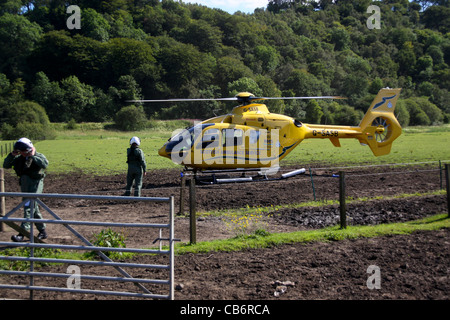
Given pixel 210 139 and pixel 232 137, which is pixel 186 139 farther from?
pixel 232 137

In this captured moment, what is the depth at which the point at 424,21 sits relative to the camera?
12825 centimetres

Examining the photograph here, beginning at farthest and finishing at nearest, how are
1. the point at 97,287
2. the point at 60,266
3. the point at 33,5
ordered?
1. the point at 33,5
2. the point at 60,266
3. the point at 97,287

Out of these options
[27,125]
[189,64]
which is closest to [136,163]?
[27,125]

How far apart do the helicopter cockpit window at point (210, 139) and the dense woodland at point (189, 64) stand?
29262 millimetres

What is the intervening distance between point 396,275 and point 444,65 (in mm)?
102274

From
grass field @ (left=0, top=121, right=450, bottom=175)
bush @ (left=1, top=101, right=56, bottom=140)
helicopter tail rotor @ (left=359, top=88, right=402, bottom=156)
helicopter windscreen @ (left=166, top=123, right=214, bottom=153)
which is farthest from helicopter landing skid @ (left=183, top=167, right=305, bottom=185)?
bush @ (left=1, top=101, right=56, bottom=140)

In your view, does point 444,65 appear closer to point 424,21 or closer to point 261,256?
point 424,21

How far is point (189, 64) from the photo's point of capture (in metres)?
69.5

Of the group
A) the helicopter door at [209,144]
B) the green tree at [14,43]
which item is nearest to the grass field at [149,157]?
the helicopter door at [209,144]

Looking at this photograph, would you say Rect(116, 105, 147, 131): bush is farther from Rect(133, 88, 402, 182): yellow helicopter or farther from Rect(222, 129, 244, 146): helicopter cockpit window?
Rect(222, 129, 244, 146): helicopter cockpit window

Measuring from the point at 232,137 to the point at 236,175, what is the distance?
2112 mm

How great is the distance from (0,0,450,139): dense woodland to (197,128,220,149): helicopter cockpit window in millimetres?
29262

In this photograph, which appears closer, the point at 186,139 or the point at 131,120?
the point at 186,139
